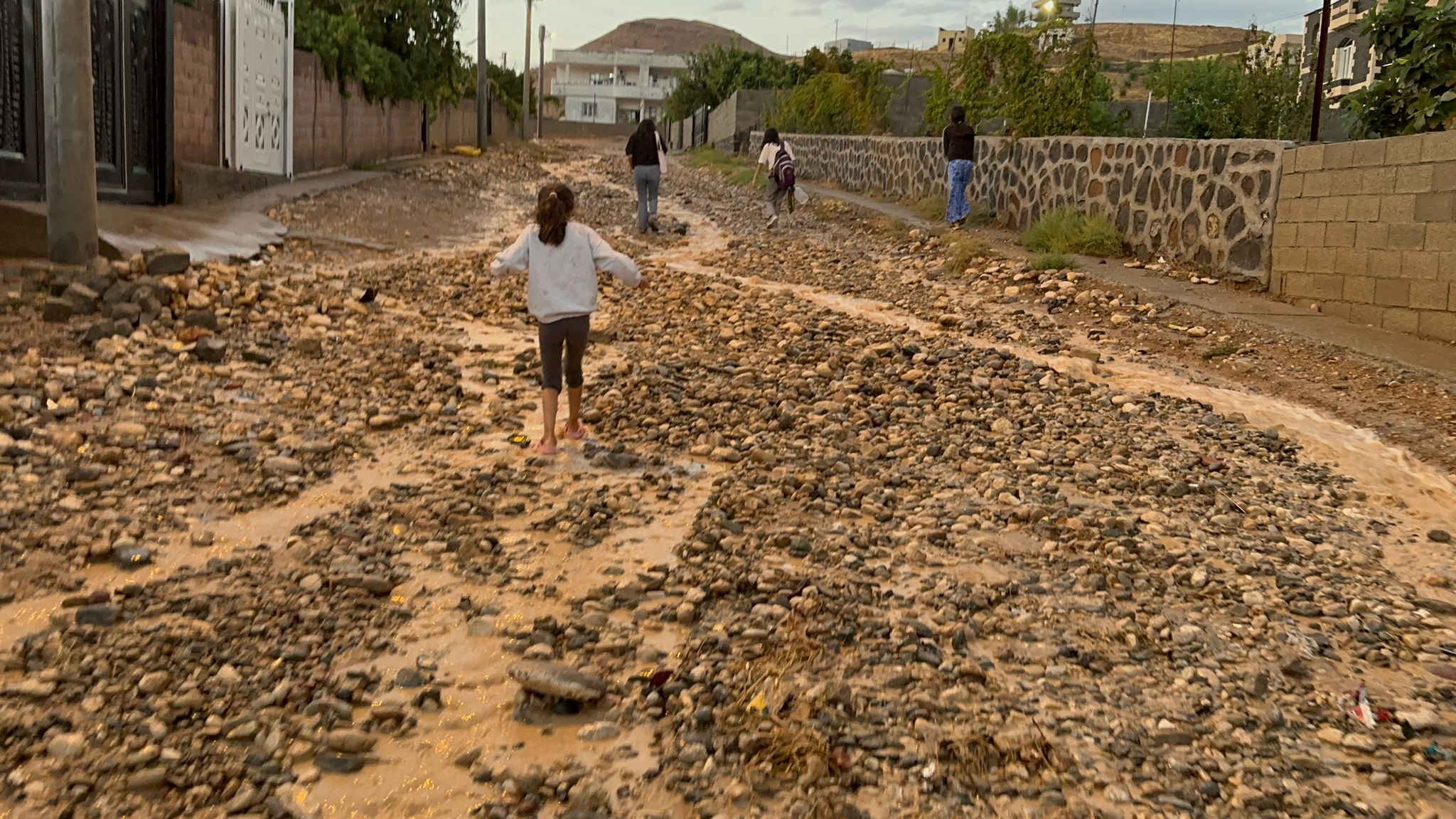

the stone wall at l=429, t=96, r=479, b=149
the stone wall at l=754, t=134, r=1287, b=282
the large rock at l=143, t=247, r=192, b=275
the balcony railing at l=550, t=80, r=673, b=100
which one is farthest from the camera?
the balcony railing at l=550, t=80, r=673, b=100

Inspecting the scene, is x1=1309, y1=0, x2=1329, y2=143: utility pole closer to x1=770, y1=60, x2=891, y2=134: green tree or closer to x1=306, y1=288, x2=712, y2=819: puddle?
x1=306, y1=288, x2=712, y2=819: puddle

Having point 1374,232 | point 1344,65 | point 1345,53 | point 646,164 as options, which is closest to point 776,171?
point 646,164

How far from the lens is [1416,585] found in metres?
4.74

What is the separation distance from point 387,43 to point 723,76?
873 inches

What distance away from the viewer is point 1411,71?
10211 millimetres

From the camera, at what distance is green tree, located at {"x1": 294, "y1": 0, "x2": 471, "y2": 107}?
71.0 feet

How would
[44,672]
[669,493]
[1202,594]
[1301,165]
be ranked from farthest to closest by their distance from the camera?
[1301,165]
[669,493]
[1202,594]
[44,672]

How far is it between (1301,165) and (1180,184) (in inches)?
76.5

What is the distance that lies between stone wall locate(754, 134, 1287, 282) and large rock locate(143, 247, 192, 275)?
8.57 m

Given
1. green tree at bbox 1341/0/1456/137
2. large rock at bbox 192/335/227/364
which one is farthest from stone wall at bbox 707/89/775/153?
large rock at bbox 192/335/227/364

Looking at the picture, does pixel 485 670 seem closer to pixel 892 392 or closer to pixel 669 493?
pixel 669 493

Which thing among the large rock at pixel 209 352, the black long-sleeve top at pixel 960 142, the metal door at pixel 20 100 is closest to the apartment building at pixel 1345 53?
the black long-sleeve top at pixel 960 142

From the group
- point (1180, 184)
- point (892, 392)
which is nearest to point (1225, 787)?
point (892, 392)

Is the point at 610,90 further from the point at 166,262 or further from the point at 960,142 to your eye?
the point at 166,262
